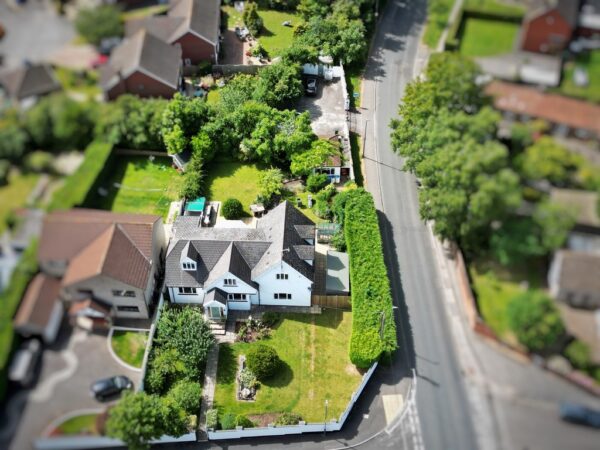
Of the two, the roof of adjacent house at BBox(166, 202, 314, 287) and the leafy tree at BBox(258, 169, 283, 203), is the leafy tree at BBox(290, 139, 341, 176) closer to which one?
the leafy tree at BBox(258, 169, 283, 203)

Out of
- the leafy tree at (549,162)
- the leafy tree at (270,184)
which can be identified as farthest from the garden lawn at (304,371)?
the leafy tree at (549,162)

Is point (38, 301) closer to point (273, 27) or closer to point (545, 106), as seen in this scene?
point (545, 106)

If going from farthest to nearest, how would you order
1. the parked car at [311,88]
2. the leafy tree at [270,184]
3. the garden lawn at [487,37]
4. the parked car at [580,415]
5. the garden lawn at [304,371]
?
the parked car at [311,88], the leafy tree at [270,184], the garden lawn at [304,371], the garden lawn at [487,37], the parked car at [580,415]

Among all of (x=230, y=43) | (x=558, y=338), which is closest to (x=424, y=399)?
(x=558, y=338)

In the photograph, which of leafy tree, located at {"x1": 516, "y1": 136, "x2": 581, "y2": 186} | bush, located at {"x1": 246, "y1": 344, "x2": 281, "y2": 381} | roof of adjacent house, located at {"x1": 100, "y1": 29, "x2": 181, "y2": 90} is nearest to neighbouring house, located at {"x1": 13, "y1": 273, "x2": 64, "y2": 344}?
roof of adjacent house, located at {"x1": 100, "y1": 29, "x2": 181, "y2": 90}

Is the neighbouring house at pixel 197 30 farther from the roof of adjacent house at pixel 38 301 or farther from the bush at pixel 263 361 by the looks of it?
the bush at pixel 263 361

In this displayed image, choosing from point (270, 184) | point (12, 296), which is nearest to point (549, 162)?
point (12, 296)
